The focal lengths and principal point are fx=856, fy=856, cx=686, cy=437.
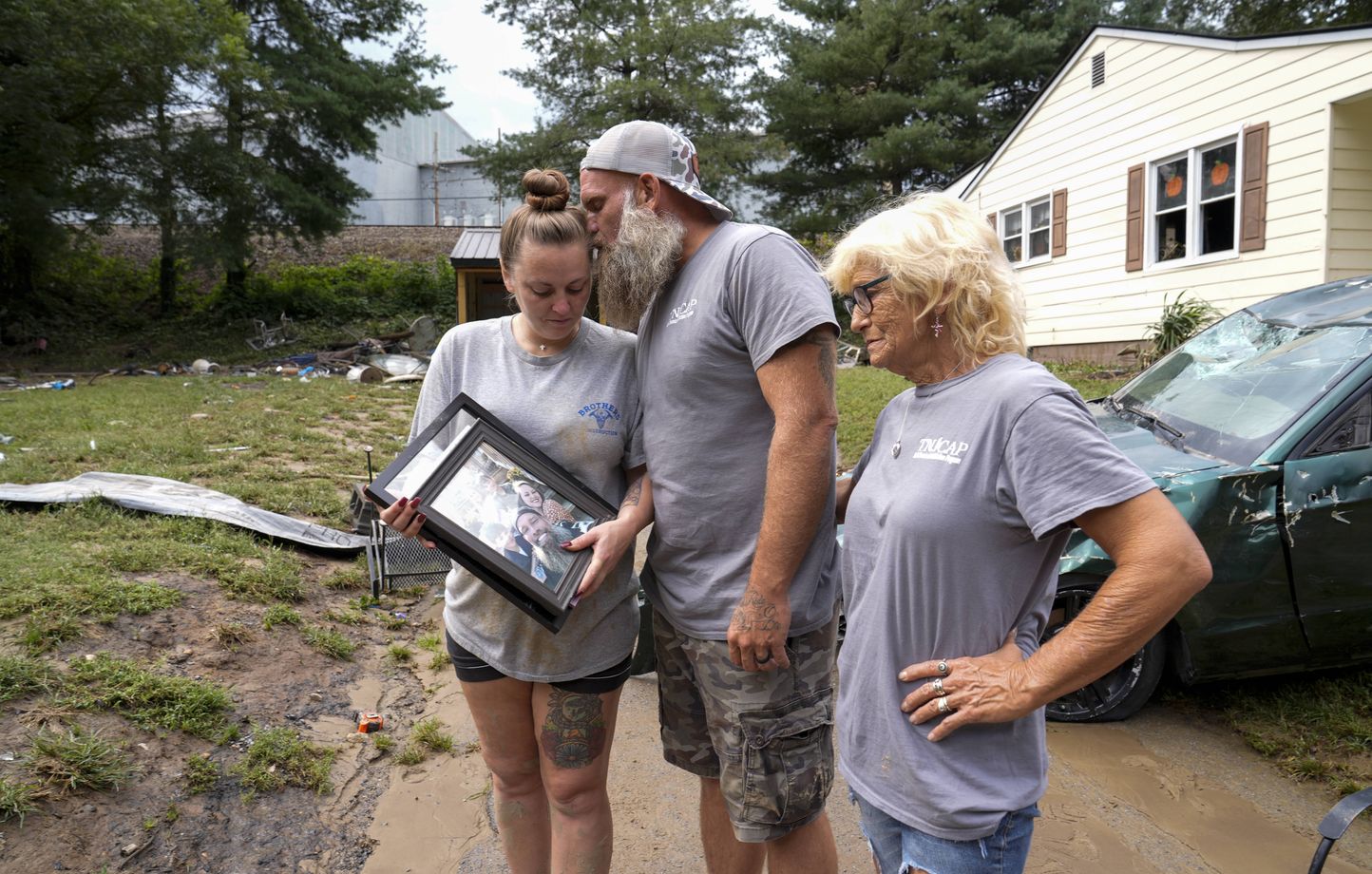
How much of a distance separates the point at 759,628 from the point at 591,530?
1.66ft

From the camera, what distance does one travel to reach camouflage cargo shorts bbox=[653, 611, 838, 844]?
6.86ft

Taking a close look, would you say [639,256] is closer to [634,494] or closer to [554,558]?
[634,494]

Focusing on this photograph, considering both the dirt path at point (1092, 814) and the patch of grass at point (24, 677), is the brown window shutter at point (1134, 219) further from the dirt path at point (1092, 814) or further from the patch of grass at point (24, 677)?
the patch of grass at point (24, 677)

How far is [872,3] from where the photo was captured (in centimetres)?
2544

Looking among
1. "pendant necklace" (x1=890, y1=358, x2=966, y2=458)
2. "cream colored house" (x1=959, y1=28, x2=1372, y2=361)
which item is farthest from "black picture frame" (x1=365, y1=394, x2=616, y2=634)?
"cream colored house" (x1=959, y1=28, x2=1372, y2=361)

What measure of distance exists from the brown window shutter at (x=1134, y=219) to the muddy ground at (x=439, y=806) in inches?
408

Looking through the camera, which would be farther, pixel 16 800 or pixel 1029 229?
pixel 1029 229

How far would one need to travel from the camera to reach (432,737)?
3.92 metres

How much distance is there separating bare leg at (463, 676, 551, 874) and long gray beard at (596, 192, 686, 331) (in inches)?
43.6

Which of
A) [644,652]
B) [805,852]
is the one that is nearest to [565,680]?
[805,852]

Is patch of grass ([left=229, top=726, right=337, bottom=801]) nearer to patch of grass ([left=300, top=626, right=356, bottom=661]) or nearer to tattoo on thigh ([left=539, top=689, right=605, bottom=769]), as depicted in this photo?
patch of grass ([left=300, top=626, right=356, bottom=661])

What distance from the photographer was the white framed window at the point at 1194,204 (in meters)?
11.2

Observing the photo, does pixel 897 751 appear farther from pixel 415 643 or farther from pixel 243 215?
pixel 243 215

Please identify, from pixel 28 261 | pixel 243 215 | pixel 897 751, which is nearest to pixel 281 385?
pixel 243 215
